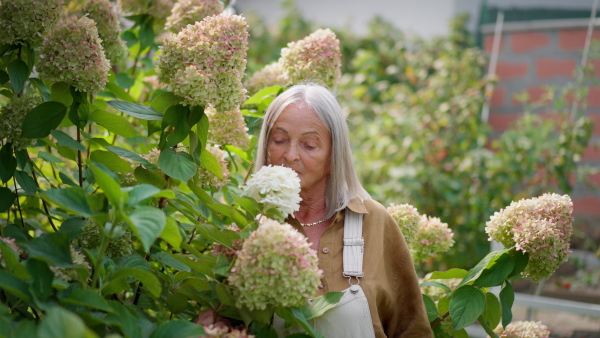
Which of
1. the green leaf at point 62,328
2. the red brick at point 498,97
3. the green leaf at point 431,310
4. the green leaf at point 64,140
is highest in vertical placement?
the red brick at point 498,97

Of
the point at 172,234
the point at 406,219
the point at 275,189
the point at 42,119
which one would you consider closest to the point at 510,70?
the point at 406,219

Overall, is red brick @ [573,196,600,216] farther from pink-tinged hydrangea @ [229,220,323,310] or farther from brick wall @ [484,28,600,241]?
pink-tinged hydrangea @ [229,220,323,310]

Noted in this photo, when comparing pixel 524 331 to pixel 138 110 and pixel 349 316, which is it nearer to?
pixel 349 316

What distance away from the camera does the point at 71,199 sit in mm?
1229

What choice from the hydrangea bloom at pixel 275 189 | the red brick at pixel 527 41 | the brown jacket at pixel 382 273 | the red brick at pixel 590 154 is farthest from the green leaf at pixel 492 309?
the red brick at pixel 527 41

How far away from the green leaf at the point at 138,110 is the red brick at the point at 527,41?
4157mm

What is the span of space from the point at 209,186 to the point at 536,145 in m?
2.96

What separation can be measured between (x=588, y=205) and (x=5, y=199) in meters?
4.16

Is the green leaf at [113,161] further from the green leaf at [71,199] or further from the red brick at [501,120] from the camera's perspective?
the red brick at [501,120]

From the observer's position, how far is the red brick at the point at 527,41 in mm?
4984

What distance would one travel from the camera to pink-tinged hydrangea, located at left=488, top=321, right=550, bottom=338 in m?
1.96

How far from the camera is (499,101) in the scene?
5172mm

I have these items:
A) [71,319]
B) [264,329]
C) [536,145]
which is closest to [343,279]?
[264,329]

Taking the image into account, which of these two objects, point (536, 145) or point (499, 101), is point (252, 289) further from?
point (499, 101)
